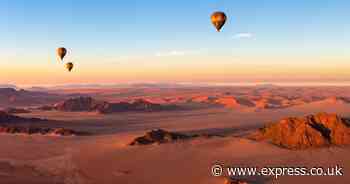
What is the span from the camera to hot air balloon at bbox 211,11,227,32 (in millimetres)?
35562

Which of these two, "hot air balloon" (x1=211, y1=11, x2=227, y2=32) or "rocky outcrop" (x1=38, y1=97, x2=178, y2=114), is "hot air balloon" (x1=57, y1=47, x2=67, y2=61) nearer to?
"hot air balloon" (x1=211, y1=11, x2=227, y2=32)

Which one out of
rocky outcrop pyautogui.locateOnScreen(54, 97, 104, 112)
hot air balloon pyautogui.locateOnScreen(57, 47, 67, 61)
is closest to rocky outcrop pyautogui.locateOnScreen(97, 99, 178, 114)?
rocky outcrop pyautogui.locateOnScreen(54, 97, 104, 112)

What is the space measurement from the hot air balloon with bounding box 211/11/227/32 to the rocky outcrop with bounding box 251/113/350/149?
10.6 meters

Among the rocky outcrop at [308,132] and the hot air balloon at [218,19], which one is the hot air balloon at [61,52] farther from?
the rocky outcrop at [308,132]

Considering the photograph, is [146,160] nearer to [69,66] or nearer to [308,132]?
[308,132]

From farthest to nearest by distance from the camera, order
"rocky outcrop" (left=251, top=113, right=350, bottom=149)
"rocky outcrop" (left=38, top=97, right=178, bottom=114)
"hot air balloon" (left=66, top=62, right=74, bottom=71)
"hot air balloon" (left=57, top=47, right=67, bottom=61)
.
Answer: "rocky outcrop" (left=38, top=97, right=178, bottom=114)
"hot air balloon" (left=66, top=62, right=74, bottom=71)
"hot air balloon" (left=57, top=47, right=67, bottom=61)
"rocky outcrop" (left=251, top=113, right=350, bottom=149)

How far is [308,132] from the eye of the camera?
28.0m

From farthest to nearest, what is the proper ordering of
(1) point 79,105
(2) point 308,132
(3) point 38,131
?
(1) point 79,105, (3) point 38,131, (2) point 308,132

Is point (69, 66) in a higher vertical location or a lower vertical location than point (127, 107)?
higher

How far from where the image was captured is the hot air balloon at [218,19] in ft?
117

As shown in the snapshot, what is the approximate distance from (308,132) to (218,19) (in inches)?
526

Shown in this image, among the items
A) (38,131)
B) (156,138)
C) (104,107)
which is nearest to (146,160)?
(156,138)

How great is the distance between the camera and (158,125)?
50969 mm

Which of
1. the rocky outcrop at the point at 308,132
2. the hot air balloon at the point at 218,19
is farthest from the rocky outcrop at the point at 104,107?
the rocky outcrop at the point at 308,132
